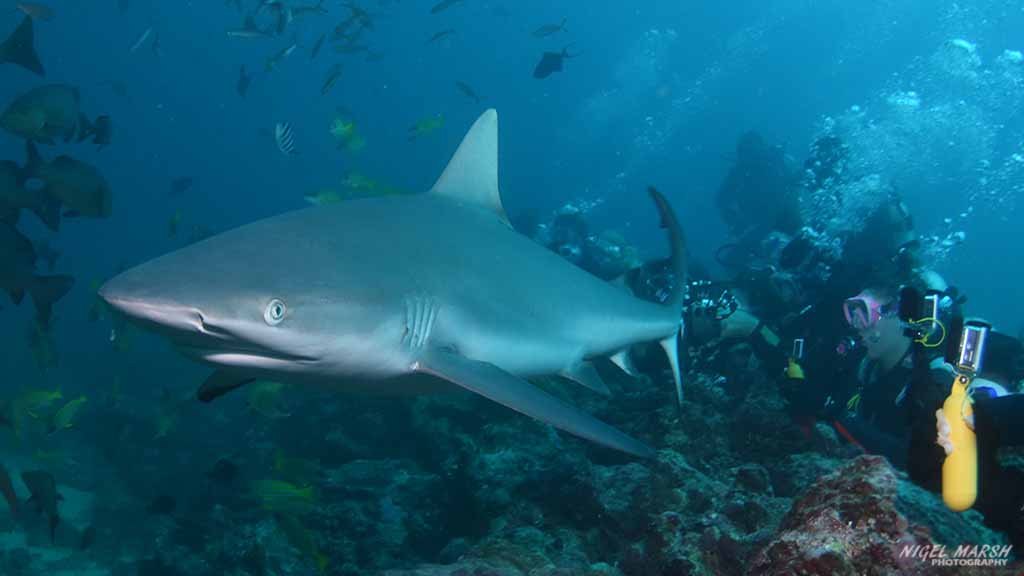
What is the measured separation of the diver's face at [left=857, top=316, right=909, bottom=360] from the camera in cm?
500

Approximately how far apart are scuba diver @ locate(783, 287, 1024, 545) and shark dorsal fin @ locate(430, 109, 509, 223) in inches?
107

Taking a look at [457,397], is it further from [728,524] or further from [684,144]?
[684,144]

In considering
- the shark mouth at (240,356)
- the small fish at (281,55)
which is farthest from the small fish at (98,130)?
the shark mouth at (240,356)

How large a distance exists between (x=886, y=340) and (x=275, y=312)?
5018 millimetres

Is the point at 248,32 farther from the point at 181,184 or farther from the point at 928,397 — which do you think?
the point at 928,397

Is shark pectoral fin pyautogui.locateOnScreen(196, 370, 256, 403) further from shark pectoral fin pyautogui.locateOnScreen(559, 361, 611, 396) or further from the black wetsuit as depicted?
the black wetsuit

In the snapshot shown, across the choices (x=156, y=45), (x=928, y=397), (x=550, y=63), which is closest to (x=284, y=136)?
(x=550, y=63)

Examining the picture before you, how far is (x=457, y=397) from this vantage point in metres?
7.89

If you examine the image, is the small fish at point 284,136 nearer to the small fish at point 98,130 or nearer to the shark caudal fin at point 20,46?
the small fish at point 98,130

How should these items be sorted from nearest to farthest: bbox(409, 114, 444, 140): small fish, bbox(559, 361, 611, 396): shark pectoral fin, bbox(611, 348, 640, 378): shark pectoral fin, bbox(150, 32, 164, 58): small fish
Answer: bbox(559, 361, 611, 396): shark pectoral fin, bbox(611, 348, 640, 378): shark pectoral fin, bbox(409, 114, 444, 140): small fish, bbox(150, 32, 164, 58): small fish

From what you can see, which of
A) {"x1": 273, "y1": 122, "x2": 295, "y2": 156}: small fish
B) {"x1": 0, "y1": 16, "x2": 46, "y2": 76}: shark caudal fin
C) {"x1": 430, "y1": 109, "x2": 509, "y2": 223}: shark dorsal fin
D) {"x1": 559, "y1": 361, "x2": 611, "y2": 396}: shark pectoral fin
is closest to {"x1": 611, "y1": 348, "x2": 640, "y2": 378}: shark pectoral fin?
{"x1": 559, "y1": 361, "x2": 611, "y2": 396}: shark pectoral fin

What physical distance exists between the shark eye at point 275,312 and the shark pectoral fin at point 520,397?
31.8 inches

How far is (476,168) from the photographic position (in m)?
4.35

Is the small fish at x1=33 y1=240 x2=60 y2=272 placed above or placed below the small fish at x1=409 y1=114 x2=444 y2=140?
below
